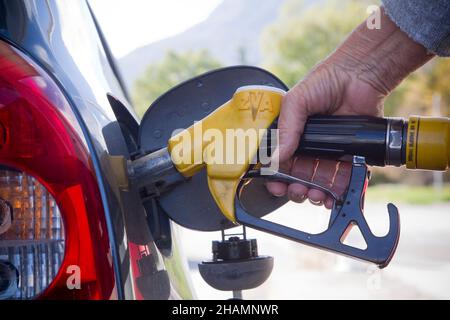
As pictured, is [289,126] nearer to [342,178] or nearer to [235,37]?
[342,178]

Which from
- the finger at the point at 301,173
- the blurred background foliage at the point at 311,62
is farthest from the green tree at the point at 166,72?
the finger at the point at 301,173

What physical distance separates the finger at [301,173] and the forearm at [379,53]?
24 cm

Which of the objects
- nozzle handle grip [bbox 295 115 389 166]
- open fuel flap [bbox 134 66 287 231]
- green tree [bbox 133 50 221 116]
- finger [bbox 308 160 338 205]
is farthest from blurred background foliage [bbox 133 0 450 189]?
nozzle handle grip [bbox 295 115 389 166]

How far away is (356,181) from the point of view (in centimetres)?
134

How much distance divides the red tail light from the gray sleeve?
75cm

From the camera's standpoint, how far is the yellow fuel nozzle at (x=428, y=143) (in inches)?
52.1

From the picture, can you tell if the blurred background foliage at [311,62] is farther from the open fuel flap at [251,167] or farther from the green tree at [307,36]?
the open fuel flap at [251,167]

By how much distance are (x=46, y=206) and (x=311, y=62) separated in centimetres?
2913

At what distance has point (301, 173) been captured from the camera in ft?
4.92

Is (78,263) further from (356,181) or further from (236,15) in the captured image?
(236,15)

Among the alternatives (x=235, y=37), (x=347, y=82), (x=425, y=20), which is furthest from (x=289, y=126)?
(x=235, y=37)

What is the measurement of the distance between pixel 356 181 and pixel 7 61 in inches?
28.2

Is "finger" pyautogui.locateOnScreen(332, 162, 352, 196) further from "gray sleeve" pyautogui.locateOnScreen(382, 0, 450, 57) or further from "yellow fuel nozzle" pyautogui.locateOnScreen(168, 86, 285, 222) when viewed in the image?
"gray sleeve" pyautogui.locateOnScreen(382, 0, 450, 57)
